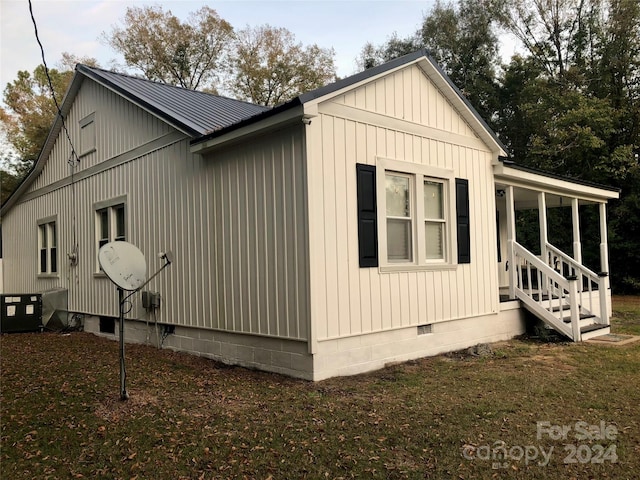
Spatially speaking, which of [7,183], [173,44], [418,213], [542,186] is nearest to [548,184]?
[542,186]

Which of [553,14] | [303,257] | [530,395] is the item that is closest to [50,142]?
[303,257]

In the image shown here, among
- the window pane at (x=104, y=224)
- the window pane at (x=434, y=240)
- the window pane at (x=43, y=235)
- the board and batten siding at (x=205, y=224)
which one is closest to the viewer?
the board and batten siding at (x=205, y=224)

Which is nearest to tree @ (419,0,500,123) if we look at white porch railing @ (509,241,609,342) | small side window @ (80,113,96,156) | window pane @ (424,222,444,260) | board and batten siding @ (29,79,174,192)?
white porch railing @ (509,241,609,342)

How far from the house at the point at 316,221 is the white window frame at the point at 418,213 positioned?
0.02m

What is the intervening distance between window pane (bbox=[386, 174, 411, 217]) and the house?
3cm

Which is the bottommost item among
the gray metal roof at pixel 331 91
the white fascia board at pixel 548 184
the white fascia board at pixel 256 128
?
the white fascia board at pixel 548 184

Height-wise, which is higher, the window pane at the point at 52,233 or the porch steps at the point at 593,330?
the window pane at the point at 52,233

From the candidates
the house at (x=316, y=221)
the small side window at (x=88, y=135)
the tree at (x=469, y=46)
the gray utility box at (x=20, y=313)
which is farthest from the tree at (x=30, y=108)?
the tree at (x=469, y=46)

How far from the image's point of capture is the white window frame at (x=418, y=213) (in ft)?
22.2

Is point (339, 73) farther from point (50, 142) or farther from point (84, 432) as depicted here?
point (84, 432)

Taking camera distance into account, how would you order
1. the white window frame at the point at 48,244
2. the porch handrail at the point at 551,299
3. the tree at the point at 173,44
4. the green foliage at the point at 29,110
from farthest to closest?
the tree at the point at 173,44, the green foliage at the point at 29,110, the white window frame at the point at 48,244, the porch handrail at the point at 551,299

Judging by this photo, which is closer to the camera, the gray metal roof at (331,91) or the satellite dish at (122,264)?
the satellite dish at (122,264)

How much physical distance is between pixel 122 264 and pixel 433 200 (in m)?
4.59

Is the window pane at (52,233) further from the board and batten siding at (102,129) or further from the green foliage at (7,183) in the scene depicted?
the green foliage at (7,183)
